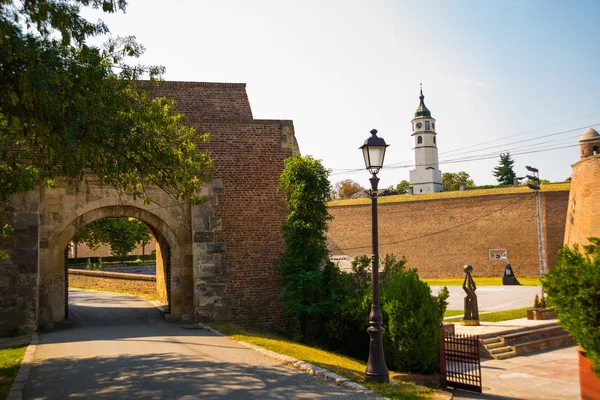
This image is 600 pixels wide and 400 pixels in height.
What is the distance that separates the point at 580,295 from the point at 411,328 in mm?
4077

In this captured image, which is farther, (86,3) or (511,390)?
(511,390)

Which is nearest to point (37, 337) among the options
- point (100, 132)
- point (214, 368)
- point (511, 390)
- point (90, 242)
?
point (214, 368)

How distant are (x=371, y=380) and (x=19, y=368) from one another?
5.76 m

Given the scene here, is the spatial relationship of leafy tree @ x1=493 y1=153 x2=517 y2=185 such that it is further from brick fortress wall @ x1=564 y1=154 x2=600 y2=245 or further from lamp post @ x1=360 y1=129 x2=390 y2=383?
lamp post @ x1=360 y1=129 x2=390 y2=383

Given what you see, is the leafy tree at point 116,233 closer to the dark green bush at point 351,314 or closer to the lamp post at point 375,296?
the dark green bush at point 351,314

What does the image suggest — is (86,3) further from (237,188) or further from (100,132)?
(237,188)

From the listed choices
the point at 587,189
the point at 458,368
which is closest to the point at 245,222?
the point at 458,368

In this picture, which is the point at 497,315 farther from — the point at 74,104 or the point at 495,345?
the point at 74,104

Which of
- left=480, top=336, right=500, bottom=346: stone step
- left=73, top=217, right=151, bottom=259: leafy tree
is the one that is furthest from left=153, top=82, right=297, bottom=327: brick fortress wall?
left=73, top=217, right=151, bottom=259: leafy tree

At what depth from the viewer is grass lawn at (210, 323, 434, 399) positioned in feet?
27.2

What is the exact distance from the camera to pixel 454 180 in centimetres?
8144

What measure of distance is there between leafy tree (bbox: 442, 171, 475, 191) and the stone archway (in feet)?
216

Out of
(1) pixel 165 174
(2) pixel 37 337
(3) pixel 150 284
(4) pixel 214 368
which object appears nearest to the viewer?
(4) pixel 214 368

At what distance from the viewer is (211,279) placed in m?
14.8
